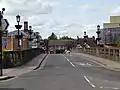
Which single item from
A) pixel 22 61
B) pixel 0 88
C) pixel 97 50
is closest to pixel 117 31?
pixel 97 50

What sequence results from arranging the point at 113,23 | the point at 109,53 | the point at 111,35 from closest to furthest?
the point at 109,53
the point at 111,35
the point at 113,23

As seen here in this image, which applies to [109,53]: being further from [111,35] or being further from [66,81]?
[111,35]

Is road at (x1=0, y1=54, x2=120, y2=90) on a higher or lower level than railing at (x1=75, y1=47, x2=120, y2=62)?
lower

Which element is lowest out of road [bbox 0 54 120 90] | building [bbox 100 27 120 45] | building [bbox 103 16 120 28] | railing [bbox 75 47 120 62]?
road [bbox 0 54 120 90]

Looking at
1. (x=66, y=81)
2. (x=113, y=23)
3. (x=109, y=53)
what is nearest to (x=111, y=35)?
(x=113, y=23)

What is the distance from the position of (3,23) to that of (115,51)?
2359 cm

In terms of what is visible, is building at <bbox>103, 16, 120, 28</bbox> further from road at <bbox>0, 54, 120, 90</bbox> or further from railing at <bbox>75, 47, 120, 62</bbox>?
road at <bbox>0, 54, 120, 90</bbox>

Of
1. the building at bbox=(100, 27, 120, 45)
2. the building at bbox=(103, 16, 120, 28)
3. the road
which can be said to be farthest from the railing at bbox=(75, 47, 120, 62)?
the building at bbox=(103, 16, 120, 28)

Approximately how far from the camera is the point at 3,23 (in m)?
26.4

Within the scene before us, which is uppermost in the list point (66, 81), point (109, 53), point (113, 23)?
point (113, 23)

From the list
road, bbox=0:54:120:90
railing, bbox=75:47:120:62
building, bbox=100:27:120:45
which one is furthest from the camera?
building, bbox=100:27:120:45

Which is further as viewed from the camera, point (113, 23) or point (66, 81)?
point (113, 23)

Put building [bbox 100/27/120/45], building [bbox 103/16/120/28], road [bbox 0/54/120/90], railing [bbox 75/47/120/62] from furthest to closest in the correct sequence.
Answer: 1. building [bbox 103/16/120/28]
2. building [bbox 100/27/120/45]
3. railing [bbox 75/47/120/62]
4. road [bbox 0/54/120/90]

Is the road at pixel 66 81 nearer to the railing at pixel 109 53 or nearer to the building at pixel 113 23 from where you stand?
the railing at pixel 109 53
